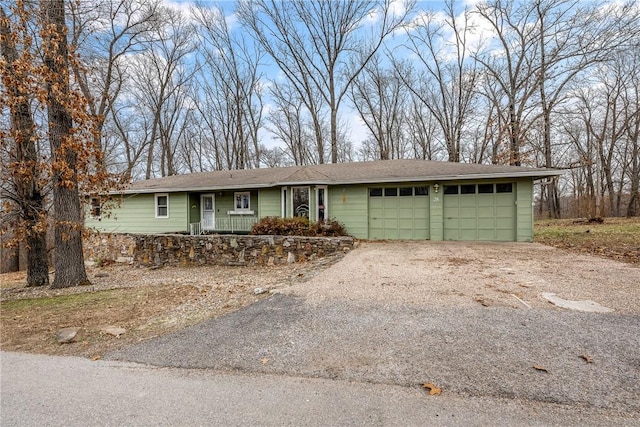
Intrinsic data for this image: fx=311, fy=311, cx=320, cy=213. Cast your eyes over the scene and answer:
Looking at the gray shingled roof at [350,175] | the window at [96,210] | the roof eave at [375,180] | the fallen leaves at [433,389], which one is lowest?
the fallen leaves at [433,389]

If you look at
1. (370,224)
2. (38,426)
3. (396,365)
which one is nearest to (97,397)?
(38,426)

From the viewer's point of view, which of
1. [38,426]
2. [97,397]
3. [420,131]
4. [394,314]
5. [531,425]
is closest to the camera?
[531,425]

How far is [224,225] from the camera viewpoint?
13648 mm

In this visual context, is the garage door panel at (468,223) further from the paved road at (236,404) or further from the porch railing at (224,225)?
the paved road at (236,404)

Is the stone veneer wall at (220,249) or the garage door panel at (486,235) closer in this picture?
the stone veneer wall at (220,249)

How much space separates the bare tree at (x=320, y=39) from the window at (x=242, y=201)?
25.7ft

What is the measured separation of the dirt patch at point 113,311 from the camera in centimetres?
371

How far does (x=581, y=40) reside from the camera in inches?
661

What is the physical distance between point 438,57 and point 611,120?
13871 millimetres

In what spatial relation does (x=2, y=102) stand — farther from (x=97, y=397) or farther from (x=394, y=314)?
(x=394, y=314)

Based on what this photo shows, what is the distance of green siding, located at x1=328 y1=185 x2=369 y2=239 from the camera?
11.9 meters

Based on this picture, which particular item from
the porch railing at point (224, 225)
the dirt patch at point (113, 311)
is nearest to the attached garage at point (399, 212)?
the dirt patch at point (113, 311)

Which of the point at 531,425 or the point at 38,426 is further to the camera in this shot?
the point at 38,426

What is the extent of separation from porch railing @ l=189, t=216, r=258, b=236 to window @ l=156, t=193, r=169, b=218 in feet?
5.22
